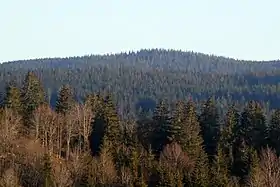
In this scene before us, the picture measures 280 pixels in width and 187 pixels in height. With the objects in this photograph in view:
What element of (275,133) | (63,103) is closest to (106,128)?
(63,103)

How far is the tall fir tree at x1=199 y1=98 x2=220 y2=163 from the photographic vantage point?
Result: 79894 mm

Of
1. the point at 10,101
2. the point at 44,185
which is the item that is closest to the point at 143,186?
the point at 44,185

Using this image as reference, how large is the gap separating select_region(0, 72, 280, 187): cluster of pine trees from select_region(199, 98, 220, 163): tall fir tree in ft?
0.43

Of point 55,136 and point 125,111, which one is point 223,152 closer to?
point 55,136

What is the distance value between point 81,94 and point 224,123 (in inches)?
4834

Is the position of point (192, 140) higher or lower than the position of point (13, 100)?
lower

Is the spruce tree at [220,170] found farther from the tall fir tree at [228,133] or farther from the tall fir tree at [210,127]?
the tall fir tree at [210,127]

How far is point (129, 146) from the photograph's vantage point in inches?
2987

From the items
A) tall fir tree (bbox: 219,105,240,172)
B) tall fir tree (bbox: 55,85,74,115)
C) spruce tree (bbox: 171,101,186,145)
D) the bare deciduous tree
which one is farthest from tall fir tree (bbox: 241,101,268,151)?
the bare deciduous tree

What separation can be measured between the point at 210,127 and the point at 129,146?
11.8 m

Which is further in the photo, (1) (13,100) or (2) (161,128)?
(1) (13,100)

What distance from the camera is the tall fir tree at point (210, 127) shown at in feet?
262

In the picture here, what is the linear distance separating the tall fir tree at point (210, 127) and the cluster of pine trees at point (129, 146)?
0.43 feet

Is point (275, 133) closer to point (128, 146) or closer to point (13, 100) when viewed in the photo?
point (128, 146)
